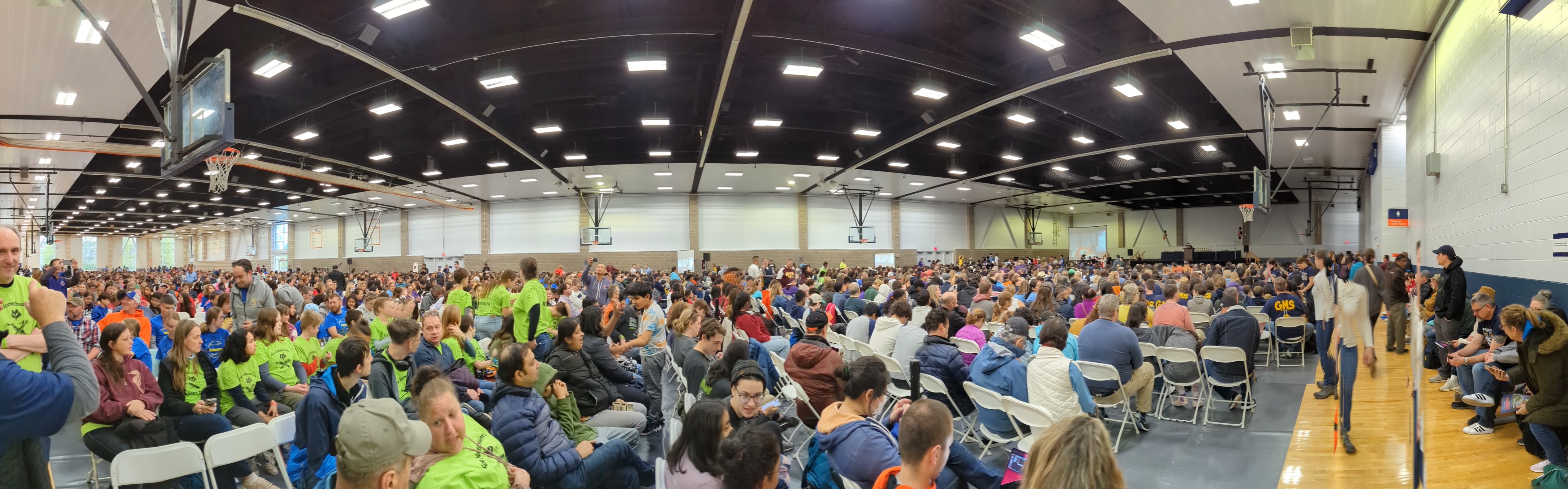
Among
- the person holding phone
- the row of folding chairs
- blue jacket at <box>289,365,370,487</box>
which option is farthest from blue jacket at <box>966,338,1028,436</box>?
the person holding phone

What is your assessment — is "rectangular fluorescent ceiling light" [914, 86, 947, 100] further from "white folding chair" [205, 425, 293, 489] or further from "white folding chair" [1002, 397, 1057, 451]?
"white folding chair" [205, 425, 293, 489]

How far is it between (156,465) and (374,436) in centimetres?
241

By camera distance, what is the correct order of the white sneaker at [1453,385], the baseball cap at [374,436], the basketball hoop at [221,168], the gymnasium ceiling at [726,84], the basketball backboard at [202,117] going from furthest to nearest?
the basketball hoop at [221,168] → the gymnasium ceiling at [726,84] → the white sneaker at [1453,385] → the basketball backboard at [202,117] → the baseball cap at [374,436]

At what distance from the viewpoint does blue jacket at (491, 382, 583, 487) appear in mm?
2889

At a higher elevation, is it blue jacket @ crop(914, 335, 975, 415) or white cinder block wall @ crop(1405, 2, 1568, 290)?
white cinder block wall @ crop(1405, 2, 1568, 290)

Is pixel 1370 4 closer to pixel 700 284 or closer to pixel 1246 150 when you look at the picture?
pixel 1246 150

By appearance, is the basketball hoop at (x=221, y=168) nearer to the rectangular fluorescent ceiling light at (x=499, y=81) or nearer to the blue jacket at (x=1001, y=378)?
the rectangular fluorescent ceiling light at (x=499, y=81)

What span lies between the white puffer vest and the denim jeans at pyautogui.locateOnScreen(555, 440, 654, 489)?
2599mm

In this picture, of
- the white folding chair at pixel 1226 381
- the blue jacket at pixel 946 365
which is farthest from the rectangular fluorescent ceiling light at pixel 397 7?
the white folding chair at pixel 1226 381

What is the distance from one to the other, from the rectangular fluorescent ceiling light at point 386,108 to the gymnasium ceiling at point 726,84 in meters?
0.15

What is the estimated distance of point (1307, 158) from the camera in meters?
16.8

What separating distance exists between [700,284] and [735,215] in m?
9.27

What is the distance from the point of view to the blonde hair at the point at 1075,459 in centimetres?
135

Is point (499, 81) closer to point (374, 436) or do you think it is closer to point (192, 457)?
point (192, 457)
